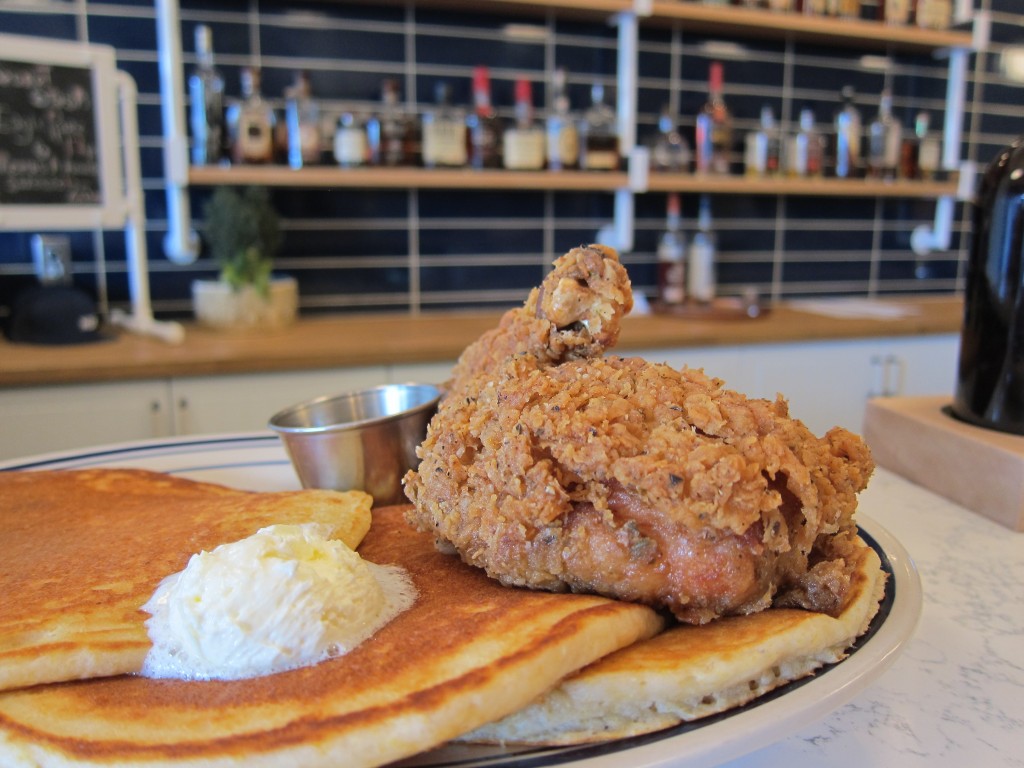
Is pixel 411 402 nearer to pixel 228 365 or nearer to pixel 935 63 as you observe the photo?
pixel 228 365

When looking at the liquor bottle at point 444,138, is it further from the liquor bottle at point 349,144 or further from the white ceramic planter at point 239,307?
the white ceramic planter at point 239,307

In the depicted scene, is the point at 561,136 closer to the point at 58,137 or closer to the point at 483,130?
the point at 483,130


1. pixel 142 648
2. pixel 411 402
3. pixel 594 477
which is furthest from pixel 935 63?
pixel 142 648

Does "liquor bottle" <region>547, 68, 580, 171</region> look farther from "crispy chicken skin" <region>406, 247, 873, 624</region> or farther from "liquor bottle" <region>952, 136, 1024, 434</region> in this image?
"crispy chicken skin" <region>406, 247, 873, 624</region>

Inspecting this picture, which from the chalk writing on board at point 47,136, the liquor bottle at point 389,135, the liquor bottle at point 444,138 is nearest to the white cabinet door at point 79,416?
the chalk writing on board at point 47,136

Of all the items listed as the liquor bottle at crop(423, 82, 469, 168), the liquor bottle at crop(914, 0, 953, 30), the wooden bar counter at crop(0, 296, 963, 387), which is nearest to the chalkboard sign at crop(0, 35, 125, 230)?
the wooden bar counter at crop(0, 296, 963, 387)
